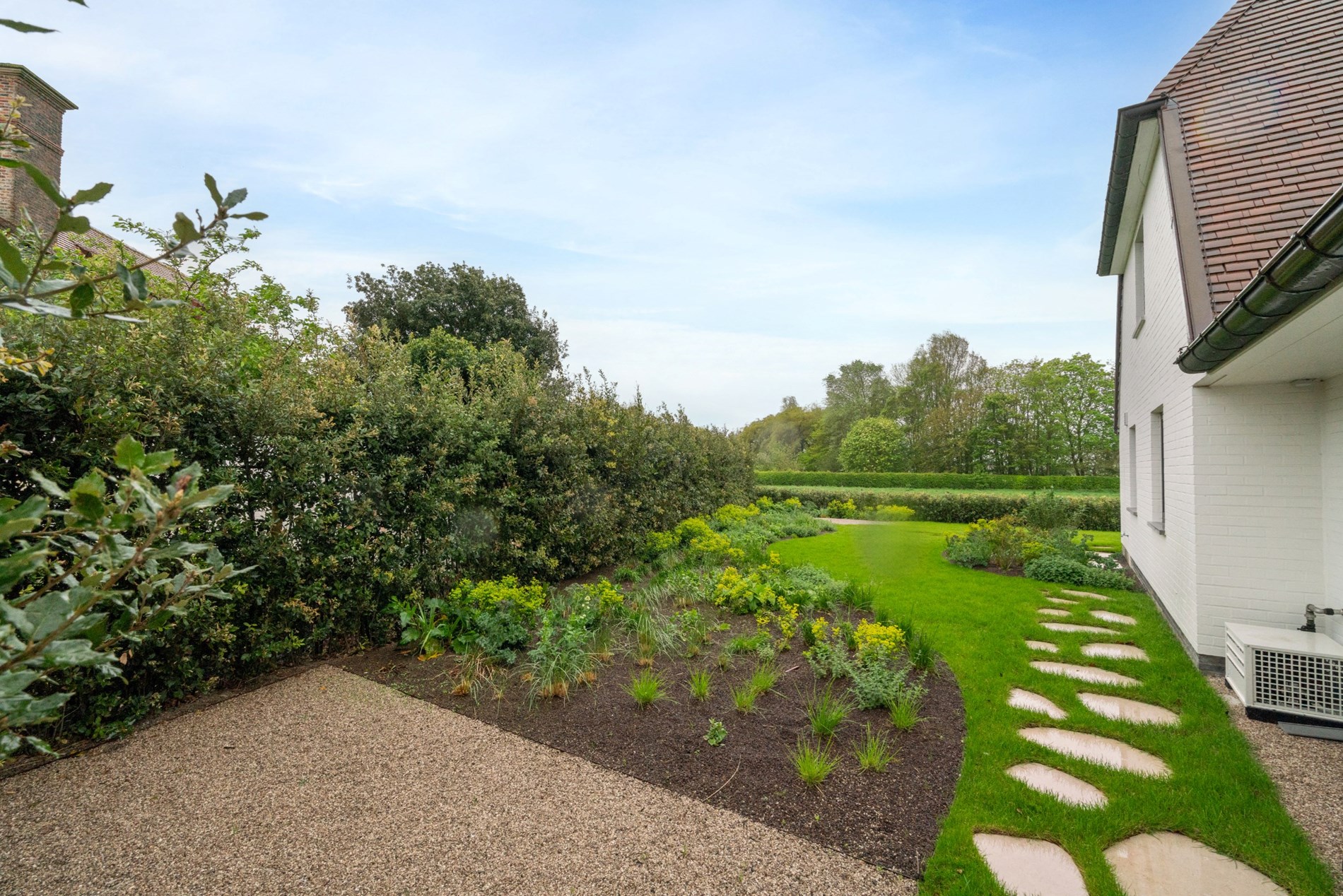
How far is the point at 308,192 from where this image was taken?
4.50 m

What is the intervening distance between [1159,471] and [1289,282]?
16.3 ft

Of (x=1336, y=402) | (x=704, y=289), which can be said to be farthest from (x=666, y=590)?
(x=704, y=289)

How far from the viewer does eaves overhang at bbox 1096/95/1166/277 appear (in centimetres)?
595

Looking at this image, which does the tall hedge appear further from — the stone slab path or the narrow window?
the narrow window

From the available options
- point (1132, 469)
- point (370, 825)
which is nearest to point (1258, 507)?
point (1132, 469)

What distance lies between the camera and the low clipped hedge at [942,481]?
22.3 metres

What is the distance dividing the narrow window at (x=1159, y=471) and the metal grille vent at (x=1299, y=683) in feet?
8.03

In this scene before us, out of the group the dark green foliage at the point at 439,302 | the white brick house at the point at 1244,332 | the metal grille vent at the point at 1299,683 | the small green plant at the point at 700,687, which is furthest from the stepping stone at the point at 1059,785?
the dark green foliage at the point at 439,302

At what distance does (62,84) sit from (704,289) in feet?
43.0

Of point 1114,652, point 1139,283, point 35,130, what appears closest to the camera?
point 1114,652

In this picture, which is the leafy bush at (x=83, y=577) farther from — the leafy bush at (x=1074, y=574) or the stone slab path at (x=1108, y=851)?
the leafy bush at (x=1074, y=574)

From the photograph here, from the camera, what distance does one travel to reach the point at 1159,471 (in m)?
6.54

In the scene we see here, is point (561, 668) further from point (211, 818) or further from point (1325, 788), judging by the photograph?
point (1325, 788)

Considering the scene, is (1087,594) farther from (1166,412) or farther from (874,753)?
(874,753)
